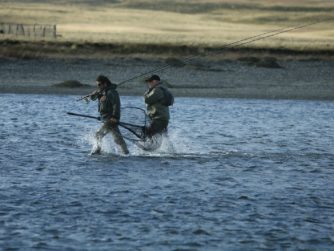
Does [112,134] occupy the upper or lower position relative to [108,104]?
lower

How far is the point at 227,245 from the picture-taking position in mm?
11820

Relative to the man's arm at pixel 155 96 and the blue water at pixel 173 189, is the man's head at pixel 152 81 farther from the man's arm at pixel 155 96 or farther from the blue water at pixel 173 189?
the blue water at pixel 173 189

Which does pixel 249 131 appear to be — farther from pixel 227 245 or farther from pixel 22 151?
pixel 227 245

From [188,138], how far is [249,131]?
250 cm

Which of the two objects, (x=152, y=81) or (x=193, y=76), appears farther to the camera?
(x=193, y=76)

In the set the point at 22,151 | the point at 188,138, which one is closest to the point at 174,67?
the point at 188,138

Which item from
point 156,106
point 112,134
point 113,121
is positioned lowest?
point 112,134

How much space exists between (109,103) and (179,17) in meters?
137

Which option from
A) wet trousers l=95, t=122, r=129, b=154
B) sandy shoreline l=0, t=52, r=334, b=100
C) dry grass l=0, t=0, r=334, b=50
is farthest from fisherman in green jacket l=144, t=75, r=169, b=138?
dry grass l=0, t=0, r=334, b=50

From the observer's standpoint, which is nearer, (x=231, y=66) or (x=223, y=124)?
(x=223, y=124)

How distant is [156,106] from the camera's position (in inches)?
721

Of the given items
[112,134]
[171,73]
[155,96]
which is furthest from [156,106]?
[171,73]

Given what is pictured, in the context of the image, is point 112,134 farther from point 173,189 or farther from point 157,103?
point 173,189

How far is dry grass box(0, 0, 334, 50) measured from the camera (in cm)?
11118
